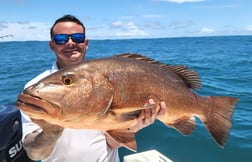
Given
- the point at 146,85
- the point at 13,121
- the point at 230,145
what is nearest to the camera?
the point at 146,85

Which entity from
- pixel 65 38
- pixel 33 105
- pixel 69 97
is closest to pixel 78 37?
pixel 65 38

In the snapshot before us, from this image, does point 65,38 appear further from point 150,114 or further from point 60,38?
point 150,114

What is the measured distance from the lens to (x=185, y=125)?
3.05 meters

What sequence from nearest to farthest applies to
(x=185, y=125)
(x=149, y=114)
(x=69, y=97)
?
(x=69, y=97) < (x=149, y=114) < (x=185, y=125)

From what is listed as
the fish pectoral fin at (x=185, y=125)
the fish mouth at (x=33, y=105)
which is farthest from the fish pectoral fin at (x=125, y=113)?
the fish pectoral fin at (x=185, y=125)

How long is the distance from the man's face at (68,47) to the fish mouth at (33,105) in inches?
54.8

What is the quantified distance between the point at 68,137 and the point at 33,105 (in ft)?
4.04

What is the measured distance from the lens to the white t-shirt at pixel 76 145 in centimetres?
331

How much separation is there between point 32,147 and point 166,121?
125 cm

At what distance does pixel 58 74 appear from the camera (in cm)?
239

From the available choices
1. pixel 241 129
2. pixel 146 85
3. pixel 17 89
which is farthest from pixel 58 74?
pixel 17 89

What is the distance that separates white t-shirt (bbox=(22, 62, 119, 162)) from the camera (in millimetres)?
3312

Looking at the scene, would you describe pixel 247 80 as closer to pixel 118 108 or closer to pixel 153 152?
pixel 153 152

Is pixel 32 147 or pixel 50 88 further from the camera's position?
pixel 32 147
